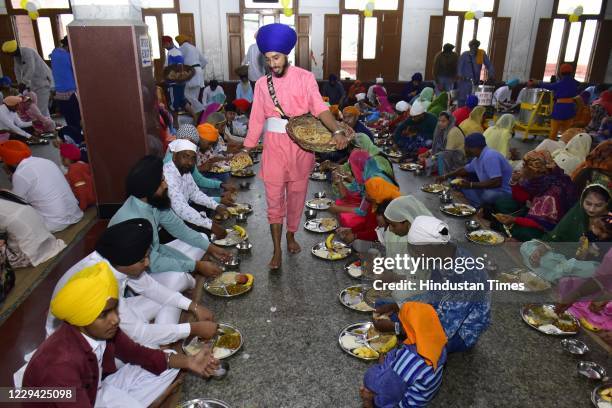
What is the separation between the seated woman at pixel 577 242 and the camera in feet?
9.31

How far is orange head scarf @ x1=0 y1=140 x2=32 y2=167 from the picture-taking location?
370 centimetres

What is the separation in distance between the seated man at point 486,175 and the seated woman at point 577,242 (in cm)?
107

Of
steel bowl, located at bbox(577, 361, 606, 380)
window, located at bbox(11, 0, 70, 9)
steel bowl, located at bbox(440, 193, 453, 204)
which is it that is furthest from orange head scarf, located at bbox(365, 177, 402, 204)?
window, located at bbox(11, 0, 70, 9)

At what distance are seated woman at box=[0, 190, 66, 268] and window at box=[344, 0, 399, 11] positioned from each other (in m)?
10.6

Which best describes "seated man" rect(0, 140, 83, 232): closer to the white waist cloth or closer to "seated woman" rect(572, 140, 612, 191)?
the white waist cloth

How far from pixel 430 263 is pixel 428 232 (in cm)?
23

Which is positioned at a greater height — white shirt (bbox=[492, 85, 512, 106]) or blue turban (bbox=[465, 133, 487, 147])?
blue turban (bbox=[465, 133, 487, 147])

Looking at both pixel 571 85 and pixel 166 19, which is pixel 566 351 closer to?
pixel 571 85

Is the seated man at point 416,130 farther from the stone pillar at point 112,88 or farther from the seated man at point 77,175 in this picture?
the seated man at point 77,175

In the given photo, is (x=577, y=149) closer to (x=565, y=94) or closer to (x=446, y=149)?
(x=446, y=149)

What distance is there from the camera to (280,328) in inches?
106

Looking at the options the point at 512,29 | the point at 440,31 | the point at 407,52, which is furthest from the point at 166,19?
the point at 512,29

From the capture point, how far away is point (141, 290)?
2.42 m

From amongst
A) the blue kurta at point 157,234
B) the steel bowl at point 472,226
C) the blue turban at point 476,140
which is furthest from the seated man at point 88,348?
the blue turban at point 476,140
